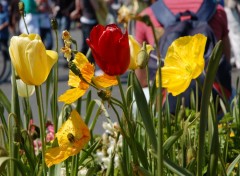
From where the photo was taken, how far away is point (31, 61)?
5.17ft

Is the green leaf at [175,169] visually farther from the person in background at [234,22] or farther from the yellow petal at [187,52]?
the person in background at [234,22]

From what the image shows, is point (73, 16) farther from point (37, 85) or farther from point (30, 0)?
point (37, 85)

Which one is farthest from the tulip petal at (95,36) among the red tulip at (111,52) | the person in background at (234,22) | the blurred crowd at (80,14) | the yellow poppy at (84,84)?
the person in background at (234,22)

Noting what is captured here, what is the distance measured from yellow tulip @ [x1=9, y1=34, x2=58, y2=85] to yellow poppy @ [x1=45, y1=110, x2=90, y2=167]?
10 cm

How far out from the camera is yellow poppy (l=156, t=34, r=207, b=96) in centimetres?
154

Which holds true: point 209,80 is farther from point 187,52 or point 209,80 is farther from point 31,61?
point 31,61

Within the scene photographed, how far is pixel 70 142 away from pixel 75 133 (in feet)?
0.06

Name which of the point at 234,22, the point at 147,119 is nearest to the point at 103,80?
the point at 147,119

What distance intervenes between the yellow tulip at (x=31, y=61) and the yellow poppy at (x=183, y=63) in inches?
8.4

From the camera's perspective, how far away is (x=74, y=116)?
161 cm

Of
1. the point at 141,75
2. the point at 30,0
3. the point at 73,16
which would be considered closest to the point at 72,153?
the point at 141,75

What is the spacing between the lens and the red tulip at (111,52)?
147 centimetres

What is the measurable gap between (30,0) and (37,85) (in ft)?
29.4

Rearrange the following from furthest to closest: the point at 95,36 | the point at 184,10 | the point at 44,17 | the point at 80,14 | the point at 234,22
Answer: the point at 80,14 → the point at 44,17 → the point at 234,22 → the point at 184,10 → the point at 95,36
